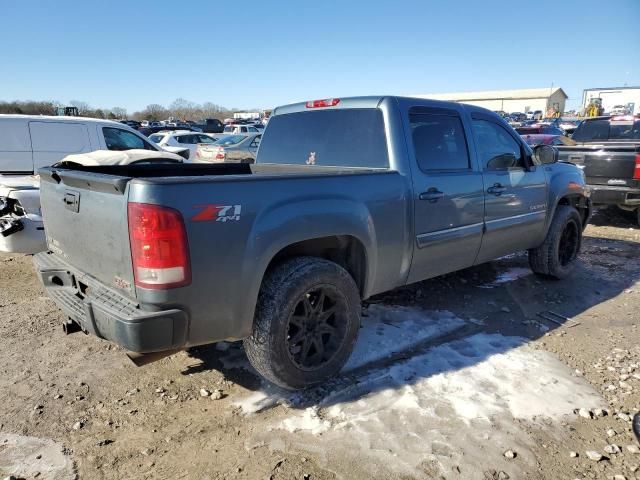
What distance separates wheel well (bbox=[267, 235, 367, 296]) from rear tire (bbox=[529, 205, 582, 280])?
9.68 feet

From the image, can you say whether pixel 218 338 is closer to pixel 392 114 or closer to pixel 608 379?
pixel 392 114

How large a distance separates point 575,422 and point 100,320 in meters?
2.85

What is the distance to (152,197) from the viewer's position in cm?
236

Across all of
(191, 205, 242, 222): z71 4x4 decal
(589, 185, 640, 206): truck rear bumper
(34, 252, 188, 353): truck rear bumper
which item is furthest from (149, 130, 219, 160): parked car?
(191, 205, 242, 222): z71 4x4 decal

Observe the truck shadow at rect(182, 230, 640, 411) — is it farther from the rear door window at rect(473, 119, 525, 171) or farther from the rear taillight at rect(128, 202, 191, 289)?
the rear door window at rect(473, 119, 525, 171)

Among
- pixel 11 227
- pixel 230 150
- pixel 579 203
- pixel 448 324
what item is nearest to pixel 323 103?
pixel 448 324

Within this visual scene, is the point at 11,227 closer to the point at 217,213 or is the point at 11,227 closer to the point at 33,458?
the point at 33,458

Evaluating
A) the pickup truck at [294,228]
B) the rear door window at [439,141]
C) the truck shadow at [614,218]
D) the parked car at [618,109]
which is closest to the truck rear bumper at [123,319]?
the pickup truck at [294,228]

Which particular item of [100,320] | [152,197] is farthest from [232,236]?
[100,320]

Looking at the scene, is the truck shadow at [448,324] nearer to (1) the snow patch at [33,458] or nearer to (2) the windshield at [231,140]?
(1) the snow patch at [33,458]

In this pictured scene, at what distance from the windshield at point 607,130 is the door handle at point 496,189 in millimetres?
7501

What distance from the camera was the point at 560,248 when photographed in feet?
19.1

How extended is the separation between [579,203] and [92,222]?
5.57 metres

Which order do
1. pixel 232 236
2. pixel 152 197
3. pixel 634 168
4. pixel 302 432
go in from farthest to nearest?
pixel 634 168 → pixel 302 432 → pixel 232 236 → pixel 152 197
